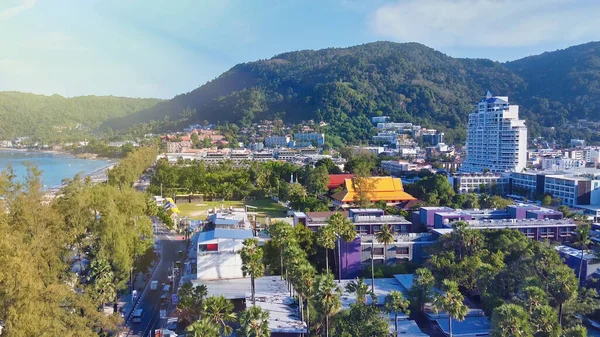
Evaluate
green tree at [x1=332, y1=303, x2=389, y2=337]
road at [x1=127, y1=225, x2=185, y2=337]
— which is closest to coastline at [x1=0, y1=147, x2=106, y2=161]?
road at [x1=127, y1=225, x2=185, y2=337]

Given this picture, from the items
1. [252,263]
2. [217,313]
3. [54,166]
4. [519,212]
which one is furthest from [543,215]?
[54,166]

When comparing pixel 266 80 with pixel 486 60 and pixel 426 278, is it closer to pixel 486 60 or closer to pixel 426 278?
pixel 486 60

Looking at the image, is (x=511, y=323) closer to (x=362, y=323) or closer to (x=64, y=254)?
(x=362, y=323)

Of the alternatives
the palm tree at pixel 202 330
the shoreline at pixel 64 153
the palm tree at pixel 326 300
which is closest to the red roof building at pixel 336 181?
the palm tree at pixel 326 300

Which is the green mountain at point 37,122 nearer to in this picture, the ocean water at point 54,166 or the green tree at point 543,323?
the ocean water at point 54,166

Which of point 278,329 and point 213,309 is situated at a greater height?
point 213,309

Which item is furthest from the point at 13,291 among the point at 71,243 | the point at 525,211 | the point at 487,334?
the point at 525,211

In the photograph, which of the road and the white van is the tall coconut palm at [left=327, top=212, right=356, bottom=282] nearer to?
the road
